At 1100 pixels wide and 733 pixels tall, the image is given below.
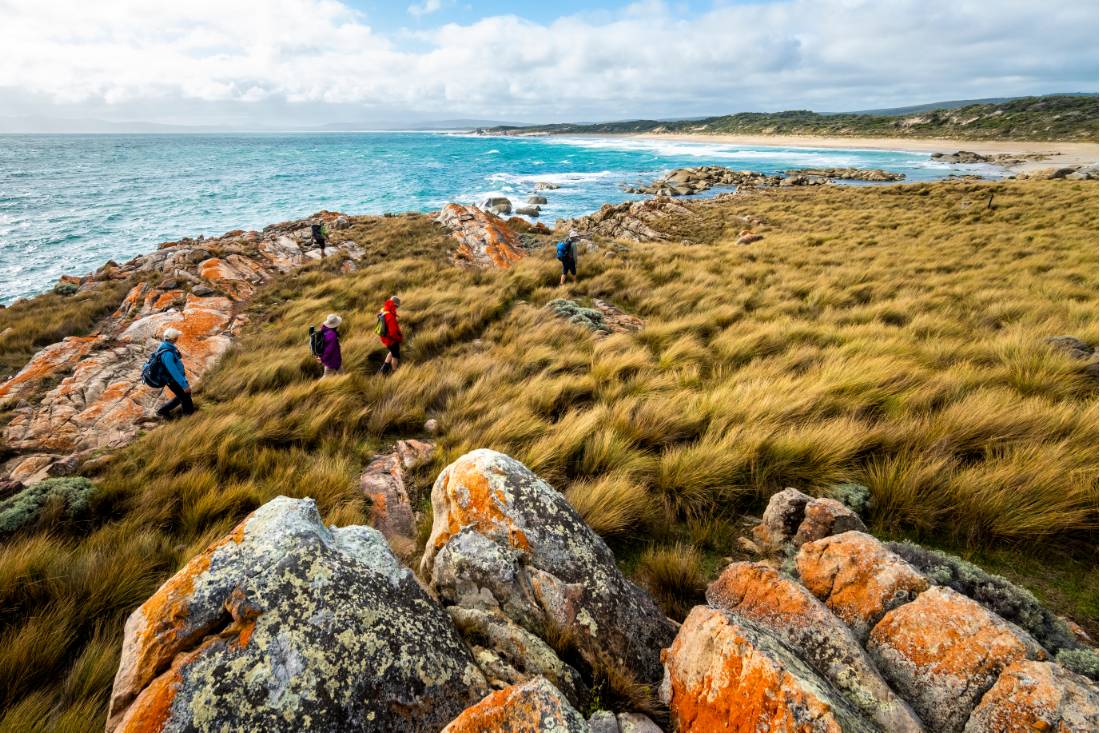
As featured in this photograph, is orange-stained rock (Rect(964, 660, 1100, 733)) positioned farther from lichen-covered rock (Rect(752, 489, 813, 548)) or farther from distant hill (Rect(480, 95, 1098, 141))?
distant hill (Rect(480, 95, 1098, 141))

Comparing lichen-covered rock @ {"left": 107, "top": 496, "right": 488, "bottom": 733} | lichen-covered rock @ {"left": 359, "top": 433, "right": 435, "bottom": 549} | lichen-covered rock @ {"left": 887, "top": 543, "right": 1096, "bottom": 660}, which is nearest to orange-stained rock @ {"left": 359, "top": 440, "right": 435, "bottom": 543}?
lichen-covered rock @ {"left": 359, "top": 433, "right": 435, "bottom": 549}

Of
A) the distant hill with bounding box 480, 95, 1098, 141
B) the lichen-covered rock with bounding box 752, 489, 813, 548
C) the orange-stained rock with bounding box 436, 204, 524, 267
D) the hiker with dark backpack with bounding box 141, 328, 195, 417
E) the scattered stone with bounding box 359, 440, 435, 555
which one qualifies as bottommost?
the scattered stone with bounding box 359, 440, 435, 555

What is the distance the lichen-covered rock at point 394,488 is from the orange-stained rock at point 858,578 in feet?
9.86

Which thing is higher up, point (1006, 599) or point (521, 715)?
point (521, 715)

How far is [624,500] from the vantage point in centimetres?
368

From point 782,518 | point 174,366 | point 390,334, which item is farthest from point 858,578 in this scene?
point 174,366

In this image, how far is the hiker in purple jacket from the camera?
7309 millimetres

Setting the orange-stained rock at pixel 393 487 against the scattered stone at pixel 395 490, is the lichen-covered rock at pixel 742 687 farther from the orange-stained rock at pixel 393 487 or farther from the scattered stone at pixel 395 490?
the orange-stained rock at pixel 393 487

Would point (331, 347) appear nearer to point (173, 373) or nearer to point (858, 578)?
point (173, 373)

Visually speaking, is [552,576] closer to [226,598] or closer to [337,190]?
[226,598]

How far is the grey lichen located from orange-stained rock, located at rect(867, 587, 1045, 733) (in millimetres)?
6316

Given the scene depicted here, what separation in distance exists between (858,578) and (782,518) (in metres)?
0.89

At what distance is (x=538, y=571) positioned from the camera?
2.49 meters

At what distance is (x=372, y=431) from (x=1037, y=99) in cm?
16401
